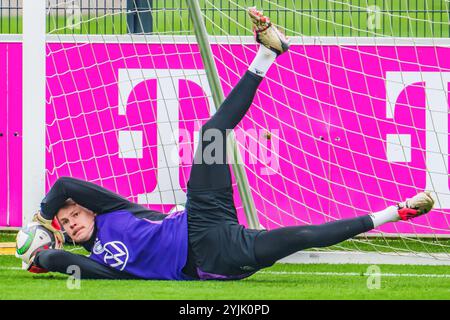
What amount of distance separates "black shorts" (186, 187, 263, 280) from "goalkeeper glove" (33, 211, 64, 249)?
86cm

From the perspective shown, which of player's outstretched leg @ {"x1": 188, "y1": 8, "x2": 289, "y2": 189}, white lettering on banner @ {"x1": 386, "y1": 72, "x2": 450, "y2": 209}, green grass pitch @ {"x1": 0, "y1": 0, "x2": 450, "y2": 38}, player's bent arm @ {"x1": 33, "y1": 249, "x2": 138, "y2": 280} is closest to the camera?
player's bent arm @ {"x1": 33, "y1": 249, "x2": 138, "y2": 280}

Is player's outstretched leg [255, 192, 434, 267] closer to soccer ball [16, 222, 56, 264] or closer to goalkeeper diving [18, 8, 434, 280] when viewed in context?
goalkeeper diving [18, 8, 434, 280]

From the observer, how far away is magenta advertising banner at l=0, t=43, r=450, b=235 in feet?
33.1

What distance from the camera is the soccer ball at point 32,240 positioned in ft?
24.1

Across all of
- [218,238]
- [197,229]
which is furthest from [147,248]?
[218,238]

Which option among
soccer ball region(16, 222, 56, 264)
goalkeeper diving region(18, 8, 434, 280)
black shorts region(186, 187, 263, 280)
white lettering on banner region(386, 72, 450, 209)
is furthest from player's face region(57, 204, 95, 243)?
white lettering on banner region(386, 72, 450, 209)

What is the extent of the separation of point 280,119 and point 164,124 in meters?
0.98

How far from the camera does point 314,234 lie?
699 cm

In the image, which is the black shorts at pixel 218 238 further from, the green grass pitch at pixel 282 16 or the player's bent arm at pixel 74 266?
the green grass pitch at pixel 282 16

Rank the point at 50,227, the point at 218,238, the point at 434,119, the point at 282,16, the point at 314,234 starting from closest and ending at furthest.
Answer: the point at 314,234
the point at 218,238
the point at 50,227
the point at 434,119
the point at 282,16

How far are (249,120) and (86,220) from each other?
301cm

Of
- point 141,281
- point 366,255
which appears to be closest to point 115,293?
point 141,281

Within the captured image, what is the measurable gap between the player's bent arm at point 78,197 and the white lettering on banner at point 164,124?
2.66 meters

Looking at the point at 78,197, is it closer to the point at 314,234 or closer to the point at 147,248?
the point at 147,248
